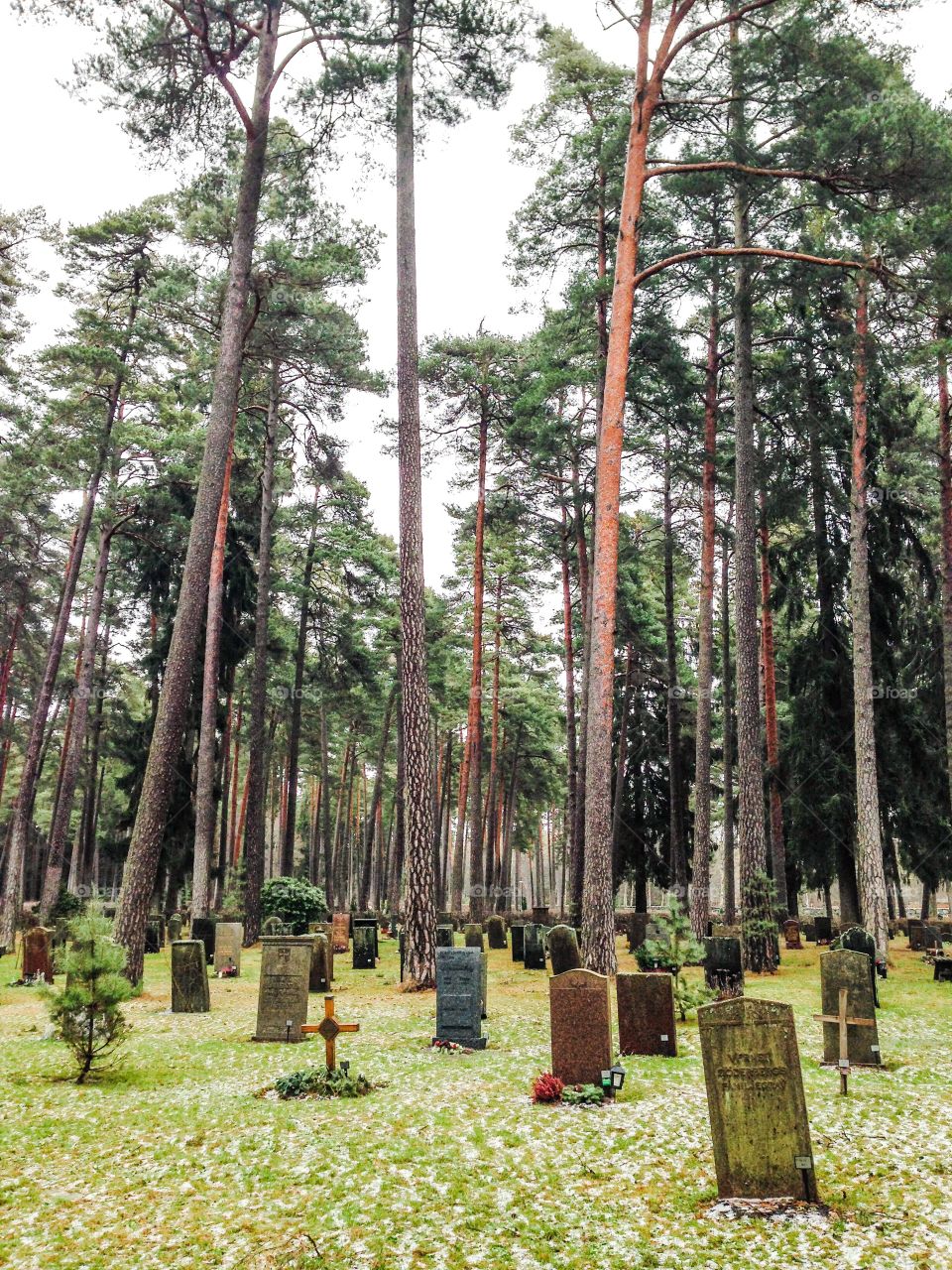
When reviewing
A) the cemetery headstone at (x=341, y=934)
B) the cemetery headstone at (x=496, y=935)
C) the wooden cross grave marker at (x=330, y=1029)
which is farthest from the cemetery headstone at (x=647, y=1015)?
the cemetery headstone at (x=496, y=935)

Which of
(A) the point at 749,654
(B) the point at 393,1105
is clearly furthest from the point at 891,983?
(B) the point at 393,1105

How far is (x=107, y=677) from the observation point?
34688 millimetres

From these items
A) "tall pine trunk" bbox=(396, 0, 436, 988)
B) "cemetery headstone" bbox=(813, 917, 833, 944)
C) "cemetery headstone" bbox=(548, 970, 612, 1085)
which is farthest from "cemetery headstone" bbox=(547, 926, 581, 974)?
"cemetery headstone" bbox=(813, 917, 833, 944)

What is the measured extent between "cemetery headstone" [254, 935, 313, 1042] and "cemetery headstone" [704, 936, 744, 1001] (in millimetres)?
5996

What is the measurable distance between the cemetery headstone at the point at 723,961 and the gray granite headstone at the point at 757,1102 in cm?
752

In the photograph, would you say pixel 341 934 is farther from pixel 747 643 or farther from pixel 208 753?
pixel 747 643

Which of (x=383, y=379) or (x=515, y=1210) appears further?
(x=383, y=379)

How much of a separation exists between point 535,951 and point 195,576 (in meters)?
10.9

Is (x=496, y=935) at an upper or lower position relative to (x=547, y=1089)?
lower

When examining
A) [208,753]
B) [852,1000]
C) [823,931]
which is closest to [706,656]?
[823,931]

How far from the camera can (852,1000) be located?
7859 millimetres

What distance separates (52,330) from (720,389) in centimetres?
1721

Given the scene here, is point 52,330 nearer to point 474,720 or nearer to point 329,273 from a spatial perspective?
point 329,273

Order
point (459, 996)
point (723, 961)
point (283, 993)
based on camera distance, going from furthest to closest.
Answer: point (723, 961) < point (283, 993) < point (459, 996)
